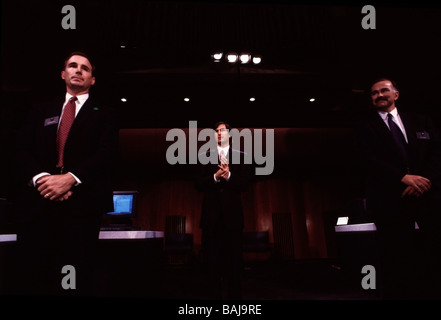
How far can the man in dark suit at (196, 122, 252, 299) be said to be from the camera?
2529 millimetres

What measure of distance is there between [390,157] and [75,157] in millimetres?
2091

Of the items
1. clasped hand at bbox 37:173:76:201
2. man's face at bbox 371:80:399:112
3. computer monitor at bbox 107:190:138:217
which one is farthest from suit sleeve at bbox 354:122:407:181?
computer monitor at bbox 107:190:138:217

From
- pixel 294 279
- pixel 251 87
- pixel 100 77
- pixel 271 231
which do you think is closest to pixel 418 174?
pixel 294 279

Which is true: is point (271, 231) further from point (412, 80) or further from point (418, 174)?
point (418, 174)

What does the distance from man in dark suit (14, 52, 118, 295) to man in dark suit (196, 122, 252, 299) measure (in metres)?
1.13

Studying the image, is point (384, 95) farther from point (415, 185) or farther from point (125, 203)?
point (125, 203)

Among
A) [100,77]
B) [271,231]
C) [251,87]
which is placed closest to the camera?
[100,77]

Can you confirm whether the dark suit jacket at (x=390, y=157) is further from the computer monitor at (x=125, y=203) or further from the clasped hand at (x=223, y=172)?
the computer monitor at (x=125, y=203)

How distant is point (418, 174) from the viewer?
210cm

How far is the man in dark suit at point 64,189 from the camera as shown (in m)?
1.47

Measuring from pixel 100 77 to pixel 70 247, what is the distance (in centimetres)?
437

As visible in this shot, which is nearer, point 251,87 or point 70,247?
point 70,247

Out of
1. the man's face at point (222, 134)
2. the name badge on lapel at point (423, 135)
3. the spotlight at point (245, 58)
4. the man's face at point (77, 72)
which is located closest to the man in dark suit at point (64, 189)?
the man's face at point (77, 72)

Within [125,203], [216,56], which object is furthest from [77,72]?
[216,56]
